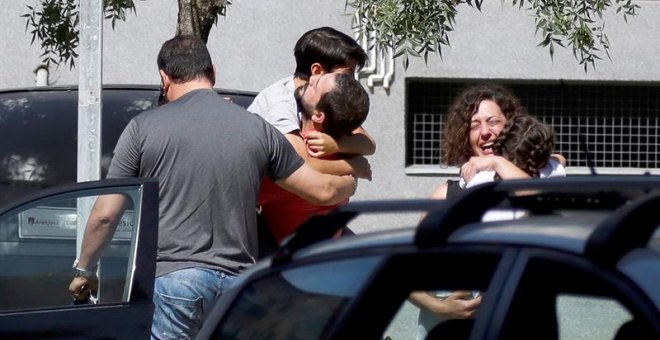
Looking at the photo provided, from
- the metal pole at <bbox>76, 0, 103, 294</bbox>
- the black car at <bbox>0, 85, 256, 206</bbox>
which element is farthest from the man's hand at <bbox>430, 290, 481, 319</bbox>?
the black car at <bbox>0, 85, 256, 206</bbox>

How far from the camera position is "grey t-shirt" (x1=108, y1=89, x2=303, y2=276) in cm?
450

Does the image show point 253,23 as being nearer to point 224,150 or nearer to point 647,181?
point 224,150

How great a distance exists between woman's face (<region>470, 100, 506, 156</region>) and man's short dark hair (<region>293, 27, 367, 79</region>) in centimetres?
58

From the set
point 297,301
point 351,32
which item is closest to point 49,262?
point 297,301

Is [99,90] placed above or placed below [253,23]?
below

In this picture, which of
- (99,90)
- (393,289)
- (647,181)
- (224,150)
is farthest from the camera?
(99,90)

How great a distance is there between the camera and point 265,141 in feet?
14.9

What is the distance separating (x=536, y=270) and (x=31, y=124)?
404 centimetres

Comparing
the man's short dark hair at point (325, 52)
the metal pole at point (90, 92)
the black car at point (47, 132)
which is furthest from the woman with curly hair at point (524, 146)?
the black car at point (47, 132)

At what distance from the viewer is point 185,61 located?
4.78m

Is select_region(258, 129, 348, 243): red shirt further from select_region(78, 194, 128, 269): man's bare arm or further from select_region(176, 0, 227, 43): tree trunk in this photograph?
select_region(176, 0, 227, 43): tree trunk

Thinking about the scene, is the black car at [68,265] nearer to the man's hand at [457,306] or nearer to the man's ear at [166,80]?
the man's ear at [166,80]

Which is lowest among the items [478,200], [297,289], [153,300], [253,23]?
[153,300]

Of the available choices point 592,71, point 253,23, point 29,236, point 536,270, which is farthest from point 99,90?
point 592,71
